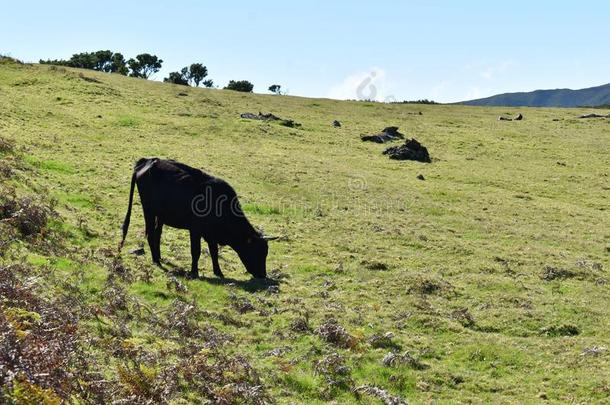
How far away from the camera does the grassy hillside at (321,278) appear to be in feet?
34.1

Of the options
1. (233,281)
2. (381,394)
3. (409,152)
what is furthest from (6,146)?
(409,152)

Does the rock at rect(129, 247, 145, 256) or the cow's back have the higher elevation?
the cow's back

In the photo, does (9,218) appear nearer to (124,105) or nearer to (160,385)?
(160,385)

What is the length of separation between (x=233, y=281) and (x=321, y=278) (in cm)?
280

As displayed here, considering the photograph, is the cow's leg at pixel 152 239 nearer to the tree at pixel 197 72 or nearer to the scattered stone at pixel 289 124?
the scattered stone at pixel 289 124

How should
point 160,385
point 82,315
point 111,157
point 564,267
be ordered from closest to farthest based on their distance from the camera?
point 160,385 < point 82,315 < point 564,267 < point 111,157

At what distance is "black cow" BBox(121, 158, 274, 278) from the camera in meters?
17.1

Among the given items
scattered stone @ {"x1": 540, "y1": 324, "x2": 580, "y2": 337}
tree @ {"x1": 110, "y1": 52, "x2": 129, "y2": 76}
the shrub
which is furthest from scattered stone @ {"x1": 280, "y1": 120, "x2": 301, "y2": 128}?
tree @ {"x1": 110, "y1": 52, "x2": 129, "y2": 76}

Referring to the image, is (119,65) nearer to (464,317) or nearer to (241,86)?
(241,86)

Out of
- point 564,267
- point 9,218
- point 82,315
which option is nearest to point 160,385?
point 82,315

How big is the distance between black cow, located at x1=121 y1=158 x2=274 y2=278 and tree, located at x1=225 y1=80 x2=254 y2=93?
3176 inches

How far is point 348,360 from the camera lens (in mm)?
11773

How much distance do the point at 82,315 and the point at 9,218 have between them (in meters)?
5.99

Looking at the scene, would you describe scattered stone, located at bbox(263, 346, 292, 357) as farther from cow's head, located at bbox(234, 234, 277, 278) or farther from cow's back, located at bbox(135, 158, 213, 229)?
cow's back, located at bbox(135, 158, 213, 229)
